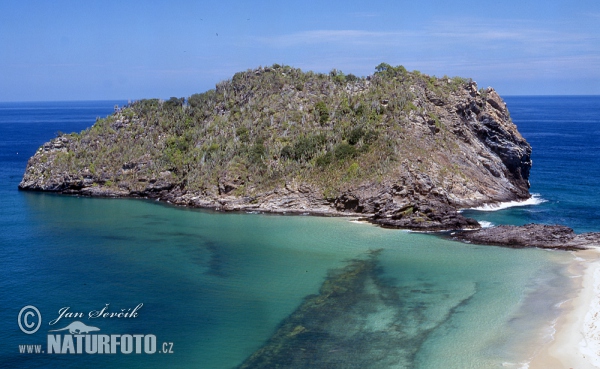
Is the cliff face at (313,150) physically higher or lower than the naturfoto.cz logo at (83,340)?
higher

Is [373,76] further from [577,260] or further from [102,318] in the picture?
[102,318]

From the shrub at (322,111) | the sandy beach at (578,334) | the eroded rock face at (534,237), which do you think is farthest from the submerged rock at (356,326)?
the shrub at (322,111)

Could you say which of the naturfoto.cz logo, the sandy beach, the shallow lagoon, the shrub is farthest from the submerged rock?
the shrub

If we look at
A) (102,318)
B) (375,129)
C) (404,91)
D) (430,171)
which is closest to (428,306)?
(102,318)

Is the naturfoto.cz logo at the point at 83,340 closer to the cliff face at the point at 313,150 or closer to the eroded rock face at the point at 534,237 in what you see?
the eroded rock face at the point at 534,237

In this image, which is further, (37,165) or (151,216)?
(37,165)
